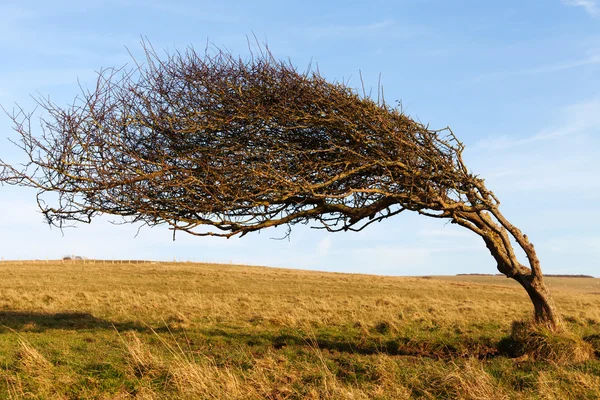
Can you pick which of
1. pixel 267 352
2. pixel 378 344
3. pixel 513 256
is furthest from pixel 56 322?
pixel 513 256

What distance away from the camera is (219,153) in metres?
10.4

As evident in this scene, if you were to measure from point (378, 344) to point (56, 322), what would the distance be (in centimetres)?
972

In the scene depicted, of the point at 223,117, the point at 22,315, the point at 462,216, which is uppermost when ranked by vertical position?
the point at 223,117

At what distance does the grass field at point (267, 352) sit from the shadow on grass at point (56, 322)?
5 cm

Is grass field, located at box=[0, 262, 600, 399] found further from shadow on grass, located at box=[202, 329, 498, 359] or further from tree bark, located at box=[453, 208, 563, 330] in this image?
tree bark, located at box=[453, 208, 563, 330]

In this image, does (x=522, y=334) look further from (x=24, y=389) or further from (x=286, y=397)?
(x=24, y=389)

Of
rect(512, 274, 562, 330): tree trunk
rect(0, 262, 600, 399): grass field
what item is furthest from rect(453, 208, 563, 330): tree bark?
rect(0, 262, 600, 399): grass field

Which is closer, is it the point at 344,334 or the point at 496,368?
the point at 496,368

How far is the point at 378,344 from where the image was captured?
13125mm

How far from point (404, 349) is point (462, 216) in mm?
3380

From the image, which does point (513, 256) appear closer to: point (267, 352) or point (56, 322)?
point (267, 352)

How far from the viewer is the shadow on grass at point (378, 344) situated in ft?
39.9

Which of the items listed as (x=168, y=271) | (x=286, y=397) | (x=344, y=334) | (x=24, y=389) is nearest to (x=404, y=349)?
(x=344, y=334)

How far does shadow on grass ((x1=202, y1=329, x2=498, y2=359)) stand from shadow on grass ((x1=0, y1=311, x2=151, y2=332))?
3143 millimetres
